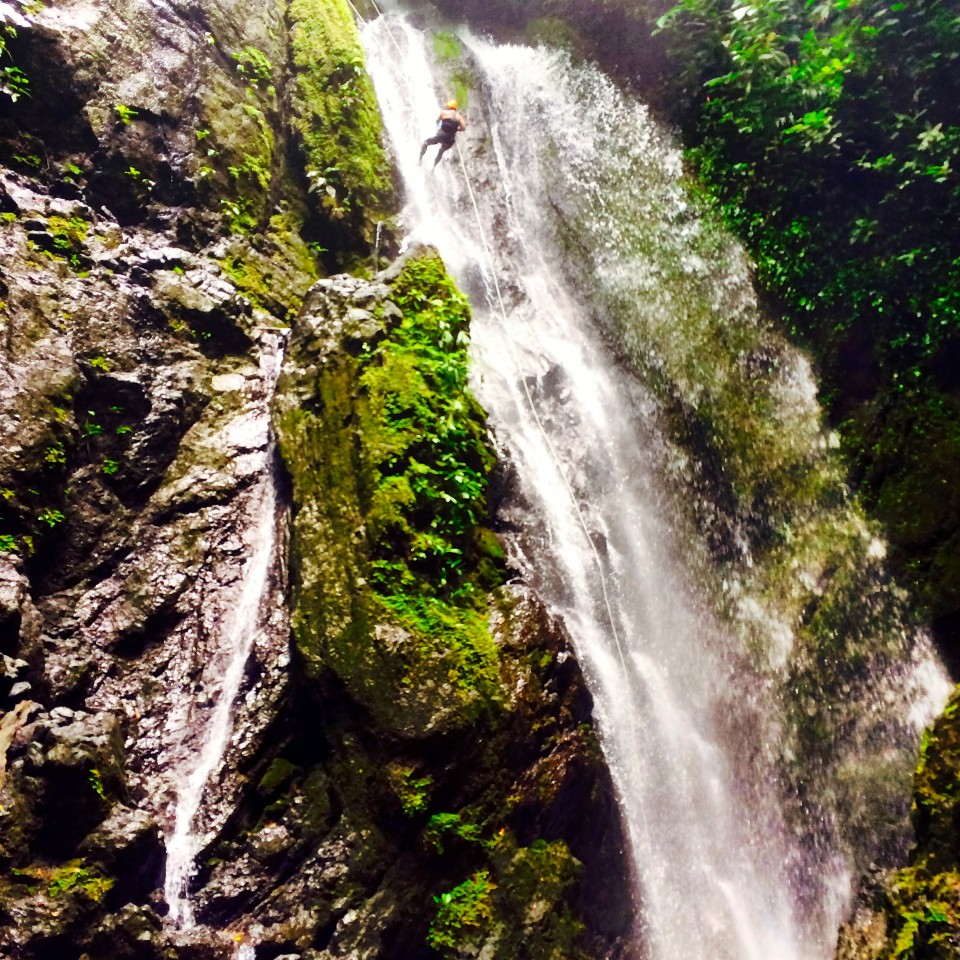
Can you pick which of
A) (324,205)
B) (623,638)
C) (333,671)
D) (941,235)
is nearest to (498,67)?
(324,205)

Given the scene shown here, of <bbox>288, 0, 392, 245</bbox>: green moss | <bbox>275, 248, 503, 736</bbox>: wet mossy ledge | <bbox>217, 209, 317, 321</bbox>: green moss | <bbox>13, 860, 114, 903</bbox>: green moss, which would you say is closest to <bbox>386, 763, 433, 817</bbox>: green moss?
<bbox>275, 248, 503, 736</bbox>: wet mossy ledge

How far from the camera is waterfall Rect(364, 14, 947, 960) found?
238 inches

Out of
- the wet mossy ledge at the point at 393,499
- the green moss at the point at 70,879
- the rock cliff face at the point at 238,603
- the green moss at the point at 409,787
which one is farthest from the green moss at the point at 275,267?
the green moss at the point at 70,879

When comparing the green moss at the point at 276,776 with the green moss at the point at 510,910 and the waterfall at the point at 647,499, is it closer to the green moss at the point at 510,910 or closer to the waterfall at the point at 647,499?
the green moss at the point at 510,910

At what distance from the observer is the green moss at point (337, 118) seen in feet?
29.7

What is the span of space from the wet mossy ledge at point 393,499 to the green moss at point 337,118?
8.86 feet

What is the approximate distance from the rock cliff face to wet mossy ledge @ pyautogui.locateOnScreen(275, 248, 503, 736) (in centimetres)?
3

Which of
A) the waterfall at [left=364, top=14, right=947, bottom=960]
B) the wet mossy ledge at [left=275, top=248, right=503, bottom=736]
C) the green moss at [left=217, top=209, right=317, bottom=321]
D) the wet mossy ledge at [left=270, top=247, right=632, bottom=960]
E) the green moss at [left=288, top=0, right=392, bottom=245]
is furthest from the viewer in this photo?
the green moss at [left=288, top=0, right=392, bottom=245]

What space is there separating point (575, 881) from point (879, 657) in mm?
3944

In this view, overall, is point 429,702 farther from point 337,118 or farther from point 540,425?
point 337,118

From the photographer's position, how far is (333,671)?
491 cm

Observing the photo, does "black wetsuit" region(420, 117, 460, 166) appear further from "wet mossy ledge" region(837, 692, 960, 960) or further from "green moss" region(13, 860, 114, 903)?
"green moss" region(13, 860, 114, 903)

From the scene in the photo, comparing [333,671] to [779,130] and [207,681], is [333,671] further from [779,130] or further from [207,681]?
[779,130]

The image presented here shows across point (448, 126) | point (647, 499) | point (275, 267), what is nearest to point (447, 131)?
point (448, 126)
